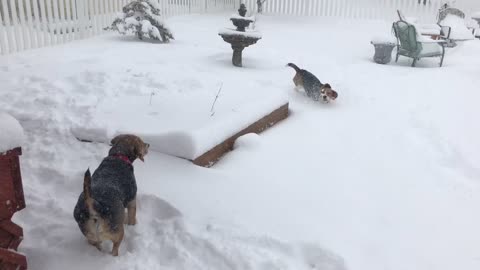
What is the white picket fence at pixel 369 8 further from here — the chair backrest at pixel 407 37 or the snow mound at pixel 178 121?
the snow mound at pixel 178 121

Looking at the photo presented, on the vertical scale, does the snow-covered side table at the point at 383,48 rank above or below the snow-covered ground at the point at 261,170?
above

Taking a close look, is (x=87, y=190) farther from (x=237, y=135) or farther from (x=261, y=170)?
(x=237, y=135)

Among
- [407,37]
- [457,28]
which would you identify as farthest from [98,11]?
[457,28]

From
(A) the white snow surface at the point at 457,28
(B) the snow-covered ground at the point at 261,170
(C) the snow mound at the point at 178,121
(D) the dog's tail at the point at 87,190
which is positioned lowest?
(B) the snow-covered ground at the point at 261,170

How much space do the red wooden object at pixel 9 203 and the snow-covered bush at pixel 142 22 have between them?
6.61 metres

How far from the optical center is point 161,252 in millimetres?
2705

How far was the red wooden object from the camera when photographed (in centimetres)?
231

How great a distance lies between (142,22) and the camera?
28.3 ft

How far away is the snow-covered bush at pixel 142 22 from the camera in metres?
8.64

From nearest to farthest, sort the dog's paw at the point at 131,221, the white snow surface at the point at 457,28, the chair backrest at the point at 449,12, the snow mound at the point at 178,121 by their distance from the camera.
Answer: the dog's paw at the point at 131,221 → the snow mound at the point at 178,121 → the white snow surface at the point at 457,28 → the chair backrest at the point at 449,12

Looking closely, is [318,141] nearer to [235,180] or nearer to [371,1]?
[235,180]

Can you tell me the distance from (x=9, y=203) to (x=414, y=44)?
7945mm

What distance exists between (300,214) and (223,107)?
183 cm

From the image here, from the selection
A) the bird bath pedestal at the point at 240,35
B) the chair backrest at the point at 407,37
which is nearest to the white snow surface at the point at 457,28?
the chair backrest at the point at 407,37
